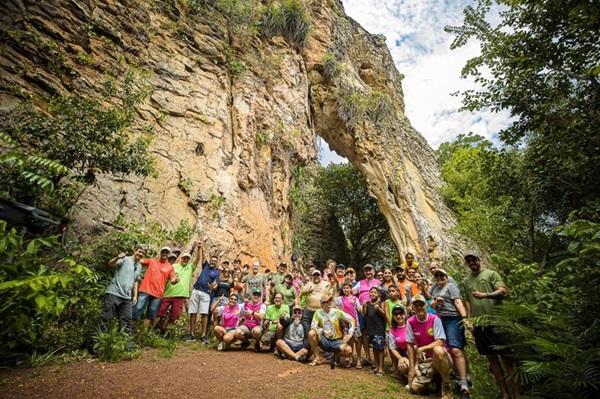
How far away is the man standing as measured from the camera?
17.7ft

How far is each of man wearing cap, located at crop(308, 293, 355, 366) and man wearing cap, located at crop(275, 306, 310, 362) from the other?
229 mm

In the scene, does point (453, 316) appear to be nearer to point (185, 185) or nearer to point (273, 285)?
point (273, 285)

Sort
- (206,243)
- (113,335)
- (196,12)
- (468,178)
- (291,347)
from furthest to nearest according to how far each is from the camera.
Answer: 1. (468,178)
2. (196,12)
3. (206,243)
4. (291,347)
5. (113,335)

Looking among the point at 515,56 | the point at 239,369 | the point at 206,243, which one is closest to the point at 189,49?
the point at 206,243

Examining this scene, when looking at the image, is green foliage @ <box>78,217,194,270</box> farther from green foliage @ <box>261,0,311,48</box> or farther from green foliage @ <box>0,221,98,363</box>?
green foliage @ <box>261,0,311,48</box>

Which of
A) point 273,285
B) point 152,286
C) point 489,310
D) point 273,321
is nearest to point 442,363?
point 489,310

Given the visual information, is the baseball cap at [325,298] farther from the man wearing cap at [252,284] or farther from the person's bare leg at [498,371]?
the person's bare leg at [498,371]

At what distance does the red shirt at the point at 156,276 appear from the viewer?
6.20m

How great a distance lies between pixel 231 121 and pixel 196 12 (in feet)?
15.4

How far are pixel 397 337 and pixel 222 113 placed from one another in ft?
30.3

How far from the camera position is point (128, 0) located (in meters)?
10.7

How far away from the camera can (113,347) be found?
4832 mm

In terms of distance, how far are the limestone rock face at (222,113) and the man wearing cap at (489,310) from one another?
22.4 ft

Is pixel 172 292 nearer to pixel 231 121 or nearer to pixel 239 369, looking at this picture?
pixel 239 369
